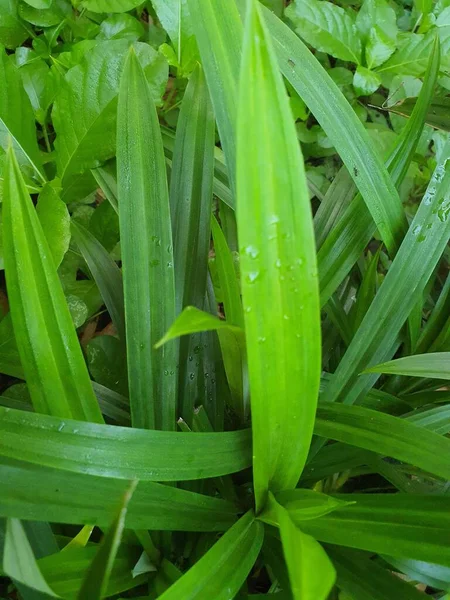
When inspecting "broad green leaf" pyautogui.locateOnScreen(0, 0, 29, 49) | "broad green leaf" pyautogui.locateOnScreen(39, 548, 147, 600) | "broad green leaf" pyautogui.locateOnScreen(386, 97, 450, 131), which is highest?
"broad green leaf" pyautogui.locateOnScreen(0, 0, 29, 49)

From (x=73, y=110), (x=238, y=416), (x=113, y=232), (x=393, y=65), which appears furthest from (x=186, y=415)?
(x=393, y=65)

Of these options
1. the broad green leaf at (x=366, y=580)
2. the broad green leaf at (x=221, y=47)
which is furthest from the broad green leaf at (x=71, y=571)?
the broad green leaf at (x=221, y=47)

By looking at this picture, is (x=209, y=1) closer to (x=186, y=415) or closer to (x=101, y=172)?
(x=101, y=172)

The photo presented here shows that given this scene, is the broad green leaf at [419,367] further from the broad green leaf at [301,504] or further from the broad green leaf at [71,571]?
the broad green leaf at [71,571]

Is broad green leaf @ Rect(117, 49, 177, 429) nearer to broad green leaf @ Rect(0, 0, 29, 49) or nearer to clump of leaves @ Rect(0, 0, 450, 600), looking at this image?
clump of leaves @ Rect(0, 0, 450, 600)

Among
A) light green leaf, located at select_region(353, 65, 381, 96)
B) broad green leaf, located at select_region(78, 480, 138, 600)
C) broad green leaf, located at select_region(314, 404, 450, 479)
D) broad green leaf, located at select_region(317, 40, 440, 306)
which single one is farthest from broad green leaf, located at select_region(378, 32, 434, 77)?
broad green leaf, located at select_region(78, 480, 138, 600)
